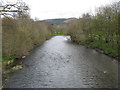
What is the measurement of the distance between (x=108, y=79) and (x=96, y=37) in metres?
27.4

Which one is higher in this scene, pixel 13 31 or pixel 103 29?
pixel 13 31

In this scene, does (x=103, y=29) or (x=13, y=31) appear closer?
(x=13, y=31)

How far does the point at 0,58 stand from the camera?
17156mm

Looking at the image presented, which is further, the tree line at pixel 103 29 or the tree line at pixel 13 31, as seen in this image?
the tree line at pixel 103 29

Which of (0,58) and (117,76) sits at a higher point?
(0,58)

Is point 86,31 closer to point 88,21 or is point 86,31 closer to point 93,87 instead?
point 88,21

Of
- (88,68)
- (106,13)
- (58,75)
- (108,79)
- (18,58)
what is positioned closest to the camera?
(108,79)

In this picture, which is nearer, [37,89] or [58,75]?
[37,89]

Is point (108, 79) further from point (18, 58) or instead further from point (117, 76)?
point (18, 58)

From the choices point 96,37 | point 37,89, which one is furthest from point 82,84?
point 96,37

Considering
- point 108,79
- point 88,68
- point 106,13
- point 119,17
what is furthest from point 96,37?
point 108,79

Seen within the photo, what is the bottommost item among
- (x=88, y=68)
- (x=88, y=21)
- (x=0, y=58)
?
(x=88, y=68)

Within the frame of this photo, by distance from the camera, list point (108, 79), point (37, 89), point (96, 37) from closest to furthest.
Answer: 1. point (37, 89)
2. point (108, 79)
3. point (96, 37)

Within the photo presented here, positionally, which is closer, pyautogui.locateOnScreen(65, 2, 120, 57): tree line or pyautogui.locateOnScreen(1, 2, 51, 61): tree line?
pyautogui.locateOnScreen(1, 2, 51, 61): tree line
